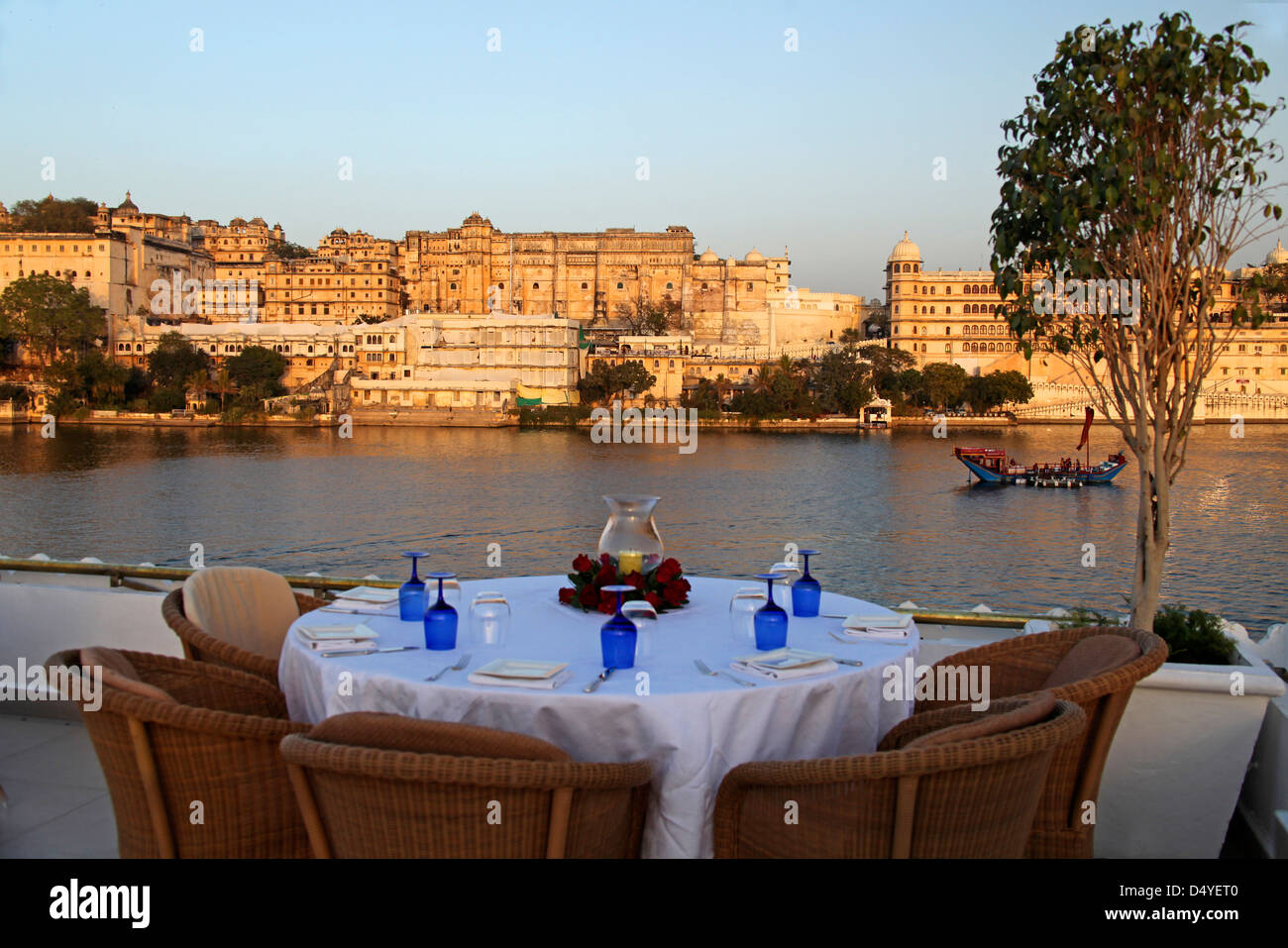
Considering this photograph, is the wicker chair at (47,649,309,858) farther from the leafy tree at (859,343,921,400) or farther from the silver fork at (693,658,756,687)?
the leafy tree at (859,343,921,400)

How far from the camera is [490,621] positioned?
2.56 meters

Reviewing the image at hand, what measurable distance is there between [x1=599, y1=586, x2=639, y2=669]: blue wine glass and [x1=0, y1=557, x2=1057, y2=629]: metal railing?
1527 millimetres

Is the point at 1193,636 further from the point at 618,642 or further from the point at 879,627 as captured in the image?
the point at 618,642

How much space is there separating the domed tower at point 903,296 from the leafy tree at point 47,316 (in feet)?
136

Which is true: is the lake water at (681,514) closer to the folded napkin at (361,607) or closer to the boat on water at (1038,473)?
the boat on water at (1038,473)

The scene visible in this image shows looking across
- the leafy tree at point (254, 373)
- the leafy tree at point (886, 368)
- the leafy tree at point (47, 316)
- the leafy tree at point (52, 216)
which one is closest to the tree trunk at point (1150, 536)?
the leafy tree at point (254, 373)

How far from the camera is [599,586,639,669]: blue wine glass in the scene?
230 cm

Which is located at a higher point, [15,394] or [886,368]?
[886,368]

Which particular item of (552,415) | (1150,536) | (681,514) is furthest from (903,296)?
(1150,536)

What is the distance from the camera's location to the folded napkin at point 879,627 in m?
2.66

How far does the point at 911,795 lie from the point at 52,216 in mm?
80270

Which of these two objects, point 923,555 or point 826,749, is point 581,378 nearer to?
point 923,555
